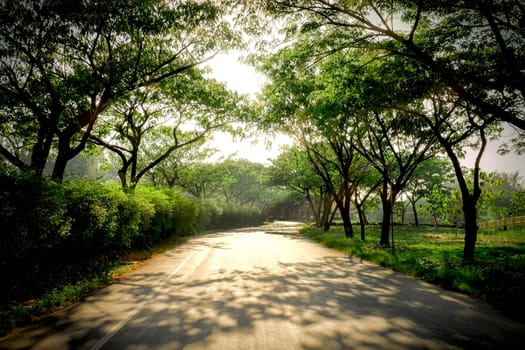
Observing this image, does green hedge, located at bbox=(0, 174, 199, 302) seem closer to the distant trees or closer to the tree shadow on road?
the tree shadow on road

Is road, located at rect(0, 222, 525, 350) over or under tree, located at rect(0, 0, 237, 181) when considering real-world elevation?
under

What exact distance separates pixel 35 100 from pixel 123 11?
6.65 metres

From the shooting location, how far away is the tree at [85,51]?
898 centimetres

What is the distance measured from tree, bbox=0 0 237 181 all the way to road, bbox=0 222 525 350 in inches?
208

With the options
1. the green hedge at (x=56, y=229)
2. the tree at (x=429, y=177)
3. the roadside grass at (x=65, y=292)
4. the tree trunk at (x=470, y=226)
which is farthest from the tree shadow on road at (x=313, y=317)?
the tree at (x=429, y=177)

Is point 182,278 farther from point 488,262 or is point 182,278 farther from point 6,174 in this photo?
point 488,262

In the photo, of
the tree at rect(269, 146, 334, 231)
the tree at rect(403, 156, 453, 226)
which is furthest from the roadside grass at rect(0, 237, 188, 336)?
the tree at rect(403, 156, 453, 226)

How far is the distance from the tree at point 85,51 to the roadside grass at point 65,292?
3.14 m

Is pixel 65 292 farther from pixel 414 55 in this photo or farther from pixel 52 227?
pixel 414 55

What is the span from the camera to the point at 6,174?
219 inches

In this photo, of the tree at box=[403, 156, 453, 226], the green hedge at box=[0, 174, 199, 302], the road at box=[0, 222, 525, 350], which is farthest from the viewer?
the tree at box=[403, 156, 453, 226]

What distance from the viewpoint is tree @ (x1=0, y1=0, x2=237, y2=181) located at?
8.98m

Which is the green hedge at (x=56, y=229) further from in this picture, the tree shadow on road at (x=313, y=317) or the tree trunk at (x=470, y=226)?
the tree trunk at (x=470, y=226)

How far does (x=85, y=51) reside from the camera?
33.4 feet
